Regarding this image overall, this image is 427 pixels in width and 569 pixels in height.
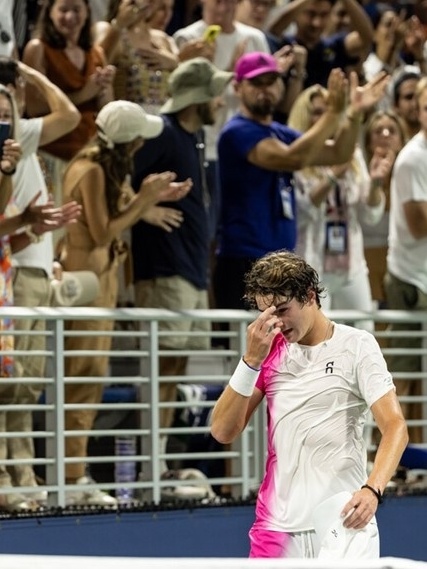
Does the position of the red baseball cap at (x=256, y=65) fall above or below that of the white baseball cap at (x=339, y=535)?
above

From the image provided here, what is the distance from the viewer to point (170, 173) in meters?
8.27

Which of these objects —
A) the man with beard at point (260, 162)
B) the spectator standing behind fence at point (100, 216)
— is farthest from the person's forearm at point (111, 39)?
the spectator standing behind fence at point (100, 216)

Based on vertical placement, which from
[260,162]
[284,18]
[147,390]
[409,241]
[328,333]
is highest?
[284,18]

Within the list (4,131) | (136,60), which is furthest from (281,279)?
(136,60)

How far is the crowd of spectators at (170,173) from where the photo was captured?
26.9 ft

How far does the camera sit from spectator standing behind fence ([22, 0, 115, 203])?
9133 millimetres

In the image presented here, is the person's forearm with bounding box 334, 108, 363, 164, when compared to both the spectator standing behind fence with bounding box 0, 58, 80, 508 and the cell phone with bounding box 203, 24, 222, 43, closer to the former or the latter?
the cell phone with bounding box 203, 24, 222, 43

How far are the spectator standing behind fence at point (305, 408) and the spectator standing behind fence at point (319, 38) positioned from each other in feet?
19.6

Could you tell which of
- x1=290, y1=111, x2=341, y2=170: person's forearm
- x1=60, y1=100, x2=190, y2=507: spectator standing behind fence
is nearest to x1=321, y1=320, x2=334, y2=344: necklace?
x1=60, y1=100, x2=190, y2=507: spectator standing behind fence

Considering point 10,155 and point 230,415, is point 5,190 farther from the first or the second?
point 230,415

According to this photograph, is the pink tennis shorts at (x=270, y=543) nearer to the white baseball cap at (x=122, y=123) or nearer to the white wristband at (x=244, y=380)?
the white wristband at (x=244, y=380)

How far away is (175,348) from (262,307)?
3.45 metres

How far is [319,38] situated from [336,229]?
235 cm

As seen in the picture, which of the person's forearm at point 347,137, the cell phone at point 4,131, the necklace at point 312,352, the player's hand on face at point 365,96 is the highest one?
the player's hand on face at point 365,96
